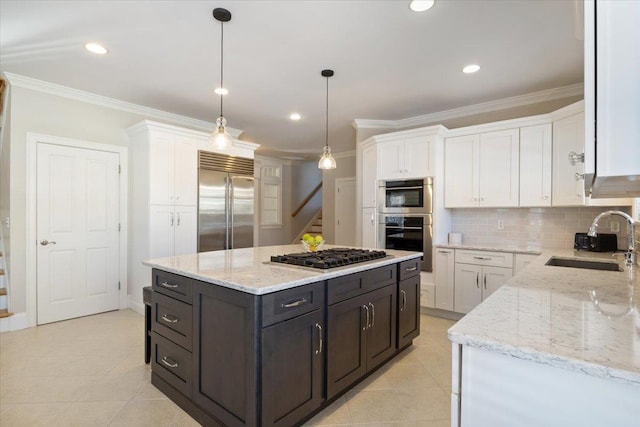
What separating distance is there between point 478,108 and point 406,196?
4.87 ft

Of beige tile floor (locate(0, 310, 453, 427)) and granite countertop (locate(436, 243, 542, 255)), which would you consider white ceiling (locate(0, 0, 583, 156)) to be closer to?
granite countertop (locate(436, 243, 542, 255))

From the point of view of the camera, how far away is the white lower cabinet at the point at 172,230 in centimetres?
389

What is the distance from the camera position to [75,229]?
379 cm

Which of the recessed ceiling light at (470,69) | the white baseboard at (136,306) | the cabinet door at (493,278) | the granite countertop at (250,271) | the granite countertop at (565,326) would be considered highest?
the recessed ceiling light at (470,69)

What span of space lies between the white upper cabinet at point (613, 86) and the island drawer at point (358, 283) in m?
1.45

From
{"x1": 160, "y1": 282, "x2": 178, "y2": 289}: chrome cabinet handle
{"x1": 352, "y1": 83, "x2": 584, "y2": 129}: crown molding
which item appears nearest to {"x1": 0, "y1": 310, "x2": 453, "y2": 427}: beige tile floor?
{"x1": 160, "y1": 282, "x2": 178, "y2": 289}: chrome cabinet handle

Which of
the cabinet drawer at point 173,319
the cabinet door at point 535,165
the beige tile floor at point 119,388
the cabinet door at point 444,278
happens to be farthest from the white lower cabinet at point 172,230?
the cabinet door at point 535,165

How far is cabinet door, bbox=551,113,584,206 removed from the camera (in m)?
3.11

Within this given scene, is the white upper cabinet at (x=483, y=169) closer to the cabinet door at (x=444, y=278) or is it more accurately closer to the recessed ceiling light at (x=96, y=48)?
the cabinet door at (x=444, y=278)

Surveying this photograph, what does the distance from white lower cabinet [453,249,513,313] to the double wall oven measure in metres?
0.38

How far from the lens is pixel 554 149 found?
336 cm

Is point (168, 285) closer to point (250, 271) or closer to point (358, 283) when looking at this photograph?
point (250, 271)

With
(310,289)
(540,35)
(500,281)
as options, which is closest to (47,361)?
(310,289)

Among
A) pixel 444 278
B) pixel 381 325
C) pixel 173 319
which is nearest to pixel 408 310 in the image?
pixel 381 325
